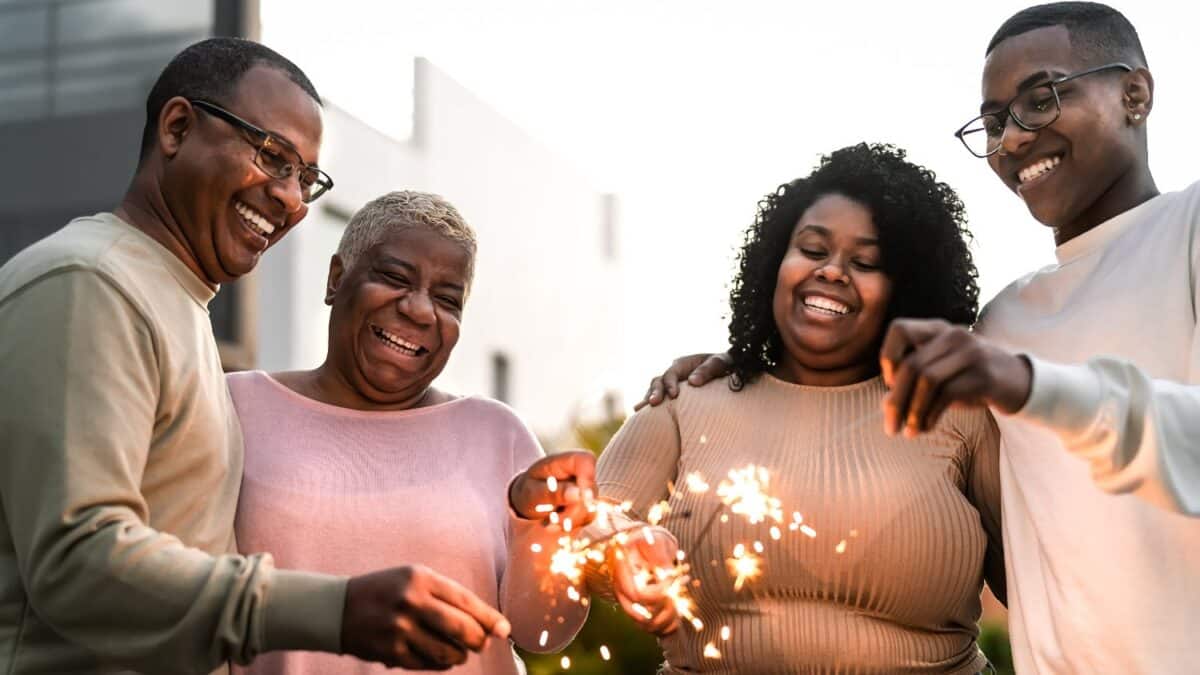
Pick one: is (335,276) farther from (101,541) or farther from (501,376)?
(501,376)

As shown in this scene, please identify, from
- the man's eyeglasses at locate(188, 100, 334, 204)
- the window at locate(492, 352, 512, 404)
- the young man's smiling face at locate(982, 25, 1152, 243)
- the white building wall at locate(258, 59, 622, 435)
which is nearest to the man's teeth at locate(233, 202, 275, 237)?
Result: the man's eyeglasses at locate(188, 100, 334, 204)

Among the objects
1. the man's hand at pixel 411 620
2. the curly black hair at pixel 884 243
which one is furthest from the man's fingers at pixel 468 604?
the curly black hair at pixel 884 243

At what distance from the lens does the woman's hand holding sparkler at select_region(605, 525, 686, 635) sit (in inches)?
136

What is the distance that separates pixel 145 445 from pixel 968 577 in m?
2.16

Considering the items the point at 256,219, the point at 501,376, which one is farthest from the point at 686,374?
the point at 501,376

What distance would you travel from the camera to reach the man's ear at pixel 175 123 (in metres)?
3.19

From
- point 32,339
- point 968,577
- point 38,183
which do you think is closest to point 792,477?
point 968,577

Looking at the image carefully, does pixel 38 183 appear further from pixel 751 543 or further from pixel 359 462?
pixel 751 543

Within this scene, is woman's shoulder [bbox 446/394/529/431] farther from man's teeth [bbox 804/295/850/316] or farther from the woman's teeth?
man's teeth [bbox 804/295/850/316]

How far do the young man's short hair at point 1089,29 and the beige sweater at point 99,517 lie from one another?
2.32m

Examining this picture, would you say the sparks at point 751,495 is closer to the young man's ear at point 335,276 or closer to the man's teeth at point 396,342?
the man's teeth at point 396,342

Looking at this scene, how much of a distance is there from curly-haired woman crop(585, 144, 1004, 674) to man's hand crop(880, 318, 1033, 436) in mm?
1060

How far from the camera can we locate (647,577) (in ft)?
11.5

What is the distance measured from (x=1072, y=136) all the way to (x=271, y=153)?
199cm
